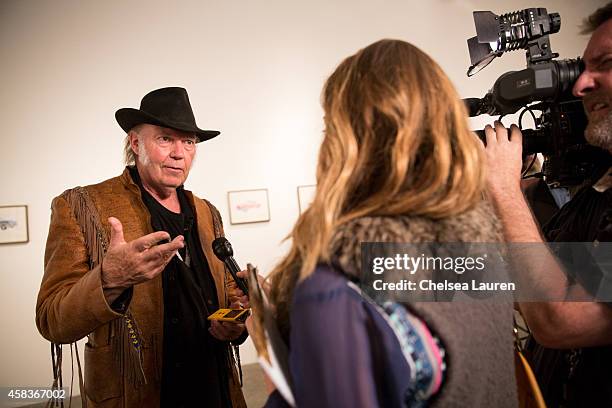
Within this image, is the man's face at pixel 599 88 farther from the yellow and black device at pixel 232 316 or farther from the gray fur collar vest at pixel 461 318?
the yellow and black device at pixel 232 316

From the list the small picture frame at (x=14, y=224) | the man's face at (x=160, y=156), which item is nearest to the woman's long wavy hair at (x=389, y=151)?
the man's face at (x=160, y=156)

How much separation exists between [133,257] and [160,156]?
536mm

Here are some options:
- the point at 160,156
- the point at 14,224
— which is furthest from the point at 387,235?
Answer: the point at 14,224

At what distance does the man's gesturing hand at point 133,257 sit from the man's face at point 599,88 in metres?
1.04

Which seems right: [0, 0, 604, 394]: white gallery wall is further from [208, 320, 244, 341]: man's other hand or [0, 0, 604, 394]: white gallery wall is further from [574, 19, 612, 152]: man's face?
[574, 19, 612, 152]: man's face

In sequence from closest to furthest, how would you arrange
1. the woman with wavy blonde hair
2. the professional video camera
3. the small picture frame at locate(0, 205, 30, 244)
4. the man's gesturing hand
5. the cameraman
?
the woman with wavy blonde hair
the cameraman
the professional video camera
the man's gesturing hand
the small picture frame at locate(0, 205, 30, 244)

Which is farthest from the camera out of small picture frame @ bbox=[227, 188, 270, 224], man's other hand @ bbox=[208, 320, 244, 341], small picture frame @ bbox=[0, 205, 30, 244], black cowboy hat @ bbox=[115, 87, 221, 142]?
small picture frame @ bbox=[227, 188, 270, 224]

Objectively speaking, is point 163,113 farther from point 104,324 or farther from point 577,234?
point 577,234

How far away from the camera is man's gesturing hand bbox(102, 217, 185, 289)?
3.57 feet

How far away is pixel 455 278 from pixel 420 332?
0.13m

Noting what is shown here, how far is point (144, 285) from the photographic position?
1.37 metres

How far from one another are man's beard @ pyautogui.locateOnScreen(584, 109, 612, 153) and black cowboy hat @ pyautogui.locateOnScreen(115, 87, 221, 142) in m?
1.23

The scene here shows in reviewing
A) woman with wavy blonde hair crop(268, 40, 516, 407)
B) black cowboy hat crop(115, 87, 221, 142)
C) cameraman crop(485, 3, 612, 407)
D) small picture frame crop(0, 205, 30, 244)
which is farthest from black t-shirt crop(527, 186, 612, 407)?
small picture frame crop(0, 205, 30, 244)

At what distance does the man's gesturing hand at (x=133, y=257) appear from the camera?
1.09 m
